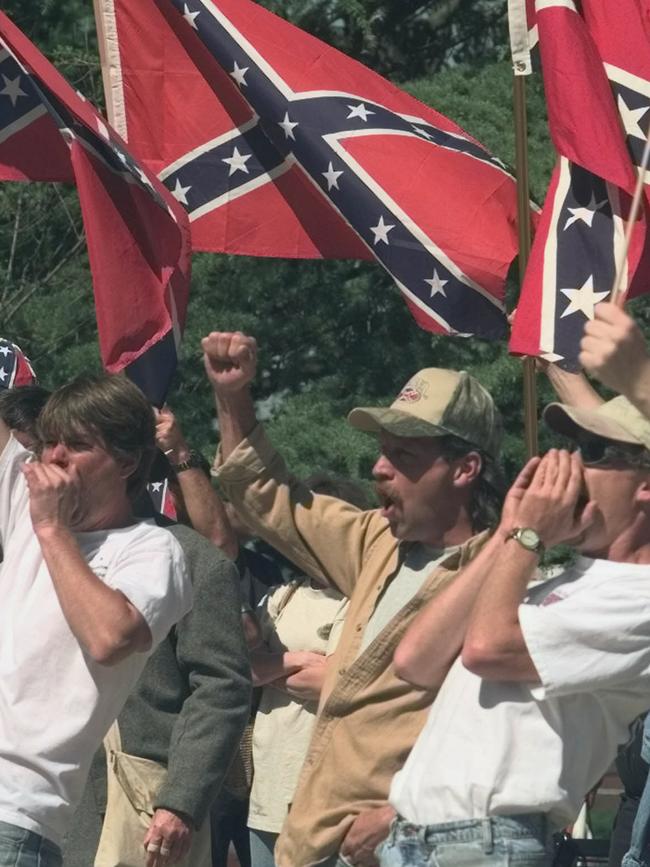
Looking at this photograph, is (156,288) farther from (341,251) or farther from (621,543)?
(621,543)

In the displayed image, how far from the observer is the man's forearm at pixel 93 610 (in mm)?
4430

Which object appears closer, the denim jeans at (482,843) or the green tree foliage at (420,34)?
the denim jeans at (482,843)

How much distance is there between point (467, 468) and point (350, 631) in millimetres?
539

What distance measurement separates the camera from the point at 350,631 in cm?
521

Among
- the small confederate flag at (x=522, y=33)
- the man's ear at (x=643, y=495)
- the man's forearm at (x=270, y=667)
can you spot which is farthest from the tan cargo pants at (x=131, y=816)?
the small confederate flag at (x=522, y=33)

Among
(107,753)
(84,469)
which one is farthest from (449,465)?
(107,753)

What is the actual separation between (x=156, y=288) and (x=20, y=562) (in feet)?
7.43

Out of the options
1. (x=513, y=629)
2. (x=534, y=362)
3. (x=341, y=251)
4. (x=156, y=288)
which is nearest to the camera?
(x=513, y=629)

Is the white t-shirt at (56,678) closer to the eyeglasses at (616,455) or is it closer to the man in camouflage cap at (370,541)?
the man in camouflage cap at (370,541)

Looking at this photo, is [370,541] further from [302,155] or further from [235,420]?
[302,155]

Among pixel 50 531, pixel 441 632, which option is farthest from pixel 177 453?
pixel 441 632

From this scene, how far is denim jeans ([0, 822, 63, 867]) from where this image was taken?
4441 mm

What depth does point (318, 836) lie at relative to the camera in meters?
5.06

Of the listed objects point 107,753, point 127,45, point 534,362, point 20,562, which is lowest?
point 107,753
